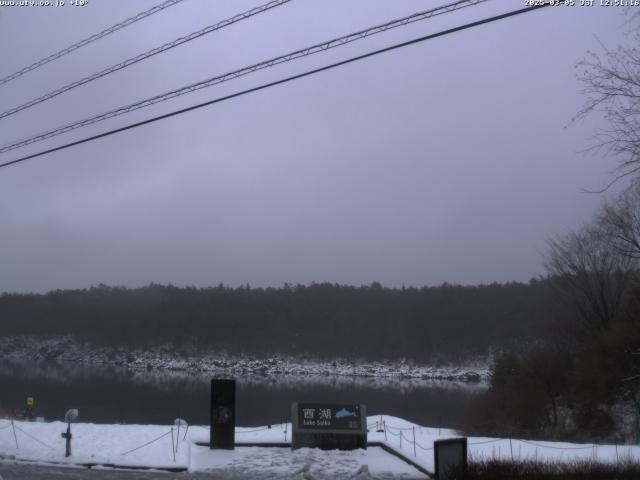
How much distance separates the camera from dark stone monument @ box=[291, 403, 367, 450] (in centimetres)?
1858

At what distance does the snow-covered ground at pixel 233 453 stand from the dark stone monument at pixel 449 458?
2422 millimetres

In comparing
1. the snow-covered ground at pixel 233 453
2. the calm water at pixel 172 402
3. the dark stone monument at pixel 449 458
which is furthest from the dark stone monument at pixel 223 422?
the calm water at pixel 172 402

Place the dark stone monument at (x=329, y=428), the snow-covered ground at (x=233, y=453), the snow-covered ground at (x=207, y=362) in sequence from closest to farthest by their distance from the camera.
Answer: the snow-covered ground at (x=233, y=453), the dark stone monument at (x=329, y=428), the snow-covered ground at (x=207, y=362)

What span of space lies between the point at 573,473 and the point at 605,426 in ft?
77.0

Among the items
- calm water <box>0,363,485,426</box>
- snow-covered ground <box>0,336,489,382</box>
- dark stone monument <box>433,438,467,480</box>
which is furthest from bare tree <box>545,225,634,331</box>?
snow-covered ground <box>0,336,489,382</box>

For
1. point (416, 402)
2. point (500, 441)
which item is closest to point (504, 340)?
point (416, 402)

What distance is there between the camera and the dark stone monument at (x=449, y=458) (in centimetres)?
1238

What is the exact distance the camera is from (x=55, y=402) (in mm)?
53938

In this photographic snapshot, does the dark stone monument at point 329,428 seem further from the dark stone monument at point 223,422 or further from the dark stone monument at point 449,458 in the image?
the dark stone monument at point 449,458

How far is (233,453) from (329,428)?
2728 mm

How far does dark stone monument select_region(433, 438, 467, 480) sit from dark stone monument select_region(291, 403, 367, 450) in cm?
611

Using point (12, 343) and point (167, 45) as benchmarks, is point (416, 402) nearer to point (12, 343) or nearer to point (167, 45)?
point (167, 45)

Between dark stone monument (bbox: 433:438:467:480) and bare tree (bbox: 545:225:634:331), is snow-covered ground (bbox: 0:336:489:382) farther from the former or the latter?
dark stone monument (bbox: 433:438:467:480)

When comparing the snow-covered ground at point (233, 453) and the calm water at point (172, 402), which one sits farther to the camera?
the calm water at point (172, 402)
